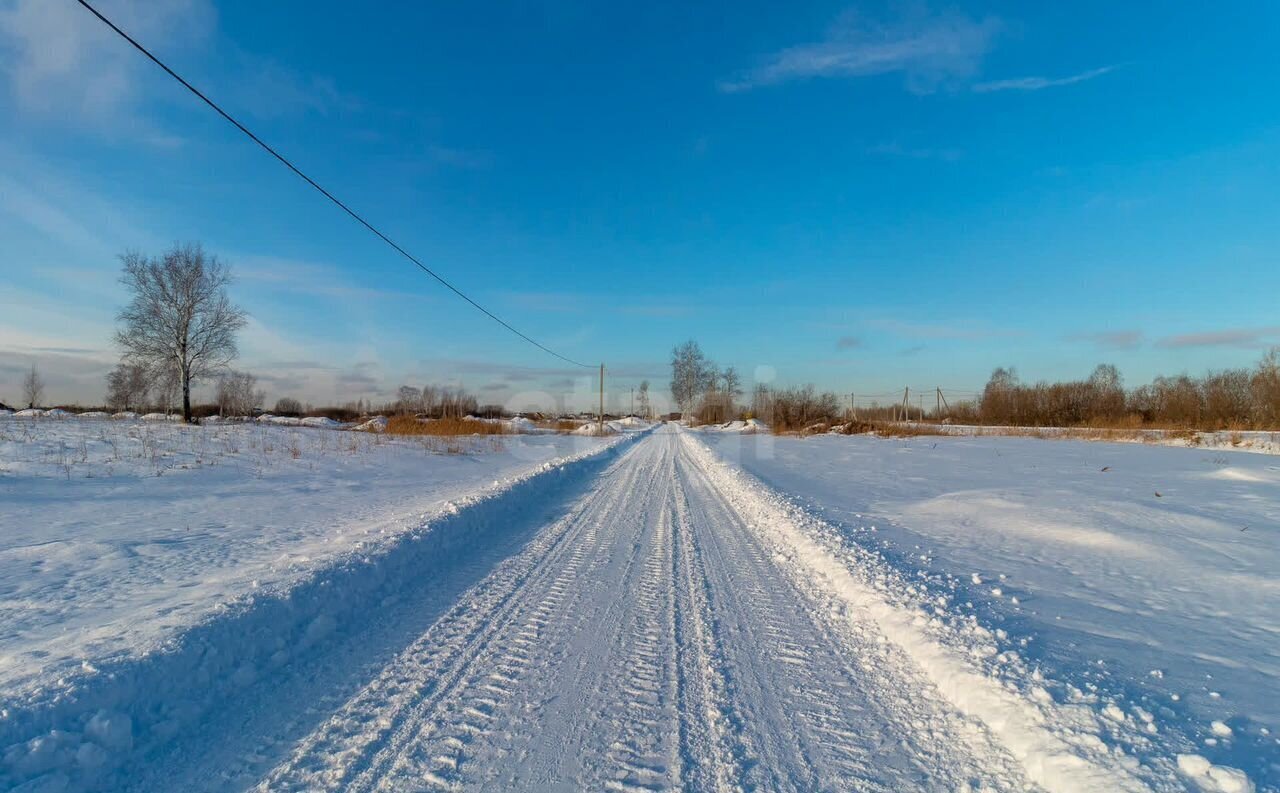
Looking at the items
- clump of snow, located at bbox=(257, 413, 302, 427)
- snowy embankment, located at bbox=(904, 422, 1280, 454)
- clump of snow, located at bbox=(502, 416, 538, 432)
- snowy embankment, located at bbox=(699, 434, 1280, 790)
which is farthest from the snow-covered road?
clump of snow, located at bbox=(502, 416, 538, 432)

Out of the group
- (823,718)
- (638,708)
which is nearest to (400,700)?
(638,708)

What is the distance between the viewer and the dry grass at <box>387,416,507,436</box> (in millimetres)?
26078

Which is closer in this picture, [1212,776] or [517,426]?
[1212,776]

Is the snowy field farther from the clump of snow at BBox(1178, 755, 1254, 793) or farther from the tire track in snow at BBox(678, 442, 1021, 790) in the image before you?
the clump of snow at BBox(1178, 755, 1254, 793)

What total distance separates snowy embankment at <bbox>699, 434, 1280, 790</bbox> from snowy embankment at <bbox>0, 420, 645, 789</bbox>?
4.40 meters

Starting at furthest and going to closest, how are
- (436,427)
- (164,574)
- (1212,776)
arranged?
1. (436,427)
2. (164,574)
3. (1212,776)

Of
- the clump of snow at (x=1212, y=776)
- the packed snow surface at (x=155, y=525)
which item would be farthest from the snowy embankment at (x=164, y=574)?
the clump of snow at (x=1212, y=776)

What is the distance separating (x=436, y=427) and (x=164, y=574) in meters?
23.7

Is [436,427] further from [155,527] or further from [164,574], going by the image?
[164,574]

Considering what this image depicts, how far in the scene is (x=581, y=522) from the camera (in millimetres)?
8500

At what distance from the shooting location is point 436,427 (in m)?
27.9

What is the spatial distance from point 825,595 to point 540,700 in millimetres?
3036

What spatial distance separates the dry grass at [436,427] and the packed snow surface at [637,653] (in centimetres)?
1804

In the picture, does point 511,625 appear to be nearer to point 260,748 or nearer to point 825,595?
point 260,748
